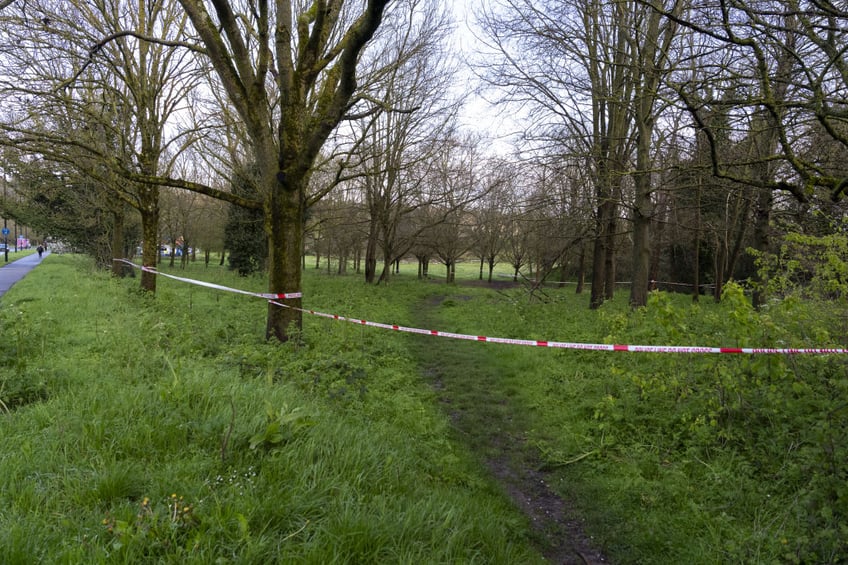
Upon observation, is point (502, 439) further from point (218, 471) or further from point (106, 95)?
point (106, 95)

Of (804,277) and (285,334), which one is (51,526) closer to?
(285,334)

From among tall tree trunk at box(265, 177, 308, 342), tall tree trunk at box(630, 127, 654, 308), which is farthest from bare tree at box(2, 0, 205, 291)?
tall tree trunk at box(630, 127, 654, 308)

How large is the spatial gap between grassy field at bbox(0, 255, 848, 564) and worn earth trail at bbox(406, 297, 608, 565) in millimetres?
59

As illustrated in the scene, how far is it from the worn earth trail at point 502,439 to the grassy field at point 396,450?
0.06 metres

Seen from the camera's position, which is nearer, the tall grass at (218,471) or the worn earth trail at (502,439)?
the tall grass at (218,471)

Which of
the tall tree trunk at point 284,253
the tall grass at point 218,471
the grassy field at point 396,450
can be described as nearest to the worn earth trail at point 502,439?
the grassy field at point 396,450

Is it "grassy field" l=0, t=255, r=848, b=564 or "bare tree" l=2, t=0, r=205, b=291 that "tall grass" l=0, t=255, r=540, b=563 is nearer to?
"grassy field" l=0, t=255, r=848, b=564

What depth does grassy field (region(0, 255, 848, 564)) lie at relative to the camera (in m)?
2.41

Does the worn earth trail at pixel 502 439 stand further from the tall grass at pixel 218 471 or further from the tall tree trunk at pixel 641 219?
the tall tree trunk at pixel 641 219

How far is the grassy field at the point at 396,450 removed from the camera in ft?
7.91

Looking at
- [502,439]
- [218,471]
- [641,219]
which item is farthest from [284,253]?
[641,219]

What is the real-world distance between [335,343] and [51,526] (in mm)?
5618

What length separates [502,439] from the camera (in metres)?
5.11

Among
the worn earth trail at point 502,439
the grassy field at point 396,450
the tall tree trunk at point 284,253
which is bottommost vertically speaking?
the worn earth trail at point 502,439
